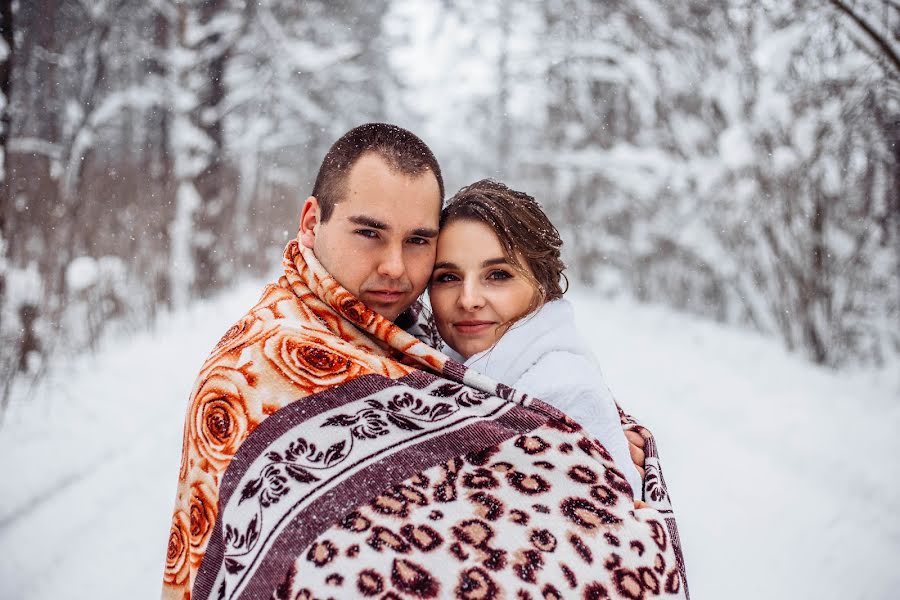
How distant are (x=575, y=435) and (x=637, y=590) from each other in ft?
1.13

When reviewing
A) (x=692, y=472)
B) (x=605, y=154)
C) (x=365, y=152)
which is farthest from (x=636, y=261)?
(x=365, y=152)

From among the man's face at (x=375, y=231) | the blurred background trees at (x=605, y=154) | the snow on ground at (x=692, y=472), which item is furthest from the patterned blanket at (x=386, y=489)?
the blurred background trees at (x=605, y=154)

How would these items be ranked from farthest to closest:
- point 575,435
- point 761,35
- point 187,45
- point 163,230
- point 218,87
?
point 218,87 → point 187,45 → point 163,230 → point 761,35 → point 575,435

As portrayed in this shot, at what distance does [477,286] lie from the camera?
187cm

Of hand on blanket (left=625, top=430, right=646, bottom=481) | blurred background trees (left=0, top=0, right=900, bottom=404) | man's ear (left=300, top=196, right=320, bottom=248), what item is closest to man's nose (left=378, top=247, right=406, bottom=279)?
man's ear (left=300, top=196, right=320, bottom=248)

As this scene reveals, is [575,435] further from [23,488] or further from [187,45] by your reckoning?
[187,45]

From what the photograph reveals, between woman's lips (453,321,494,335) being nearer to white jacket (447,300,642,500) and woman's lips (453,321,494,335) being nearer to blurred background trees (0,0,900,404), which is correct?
white jacket (447,300,642,500)

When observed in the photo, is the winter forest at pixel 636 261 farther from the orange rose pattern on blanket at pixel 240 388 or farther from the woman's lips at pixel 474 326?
the woman's lips at pixel 474 326

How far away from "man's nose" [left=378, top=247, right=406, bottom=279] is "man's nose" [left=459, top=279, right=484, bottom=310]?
8.9 inches

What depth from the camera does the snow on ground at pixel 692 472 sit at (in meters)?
2.62

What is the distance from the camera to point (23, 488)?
10.0ft

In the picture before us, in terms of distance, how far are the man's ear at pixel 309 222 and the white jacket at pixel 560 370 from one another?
0.66m

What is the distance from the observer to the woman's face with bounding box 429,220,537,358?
1864 millimetres

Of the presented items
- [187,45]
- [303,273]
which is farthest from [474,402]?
[187,45]
